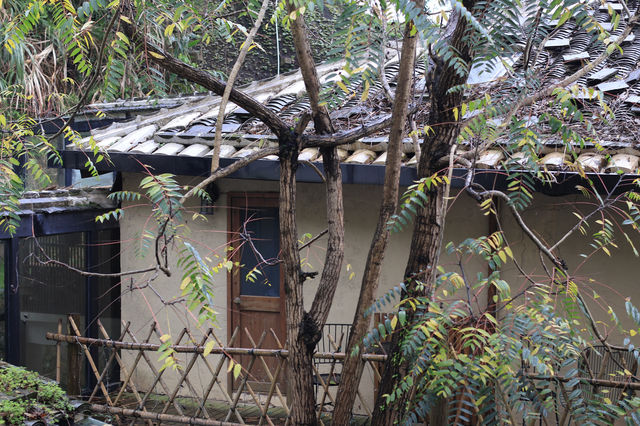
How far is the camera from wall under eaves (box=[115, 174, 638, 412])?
5.42 meters

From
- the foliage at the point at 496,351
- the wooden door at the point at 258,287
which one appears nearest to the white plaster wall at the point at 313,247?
the wooden door at the point at 258,287

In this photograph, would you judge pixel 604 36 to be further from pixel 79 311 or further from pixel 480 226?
pixel 79 311

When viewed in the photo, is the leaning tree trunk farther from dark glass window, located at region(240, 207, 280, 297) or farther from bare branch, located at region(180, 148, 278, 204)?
dark glass window, located at region(240, 207, 280, 297)

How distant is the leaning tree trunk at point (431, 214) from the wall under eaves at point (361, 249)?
5.79 feet

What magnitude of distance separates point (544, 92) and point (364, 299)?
151cm

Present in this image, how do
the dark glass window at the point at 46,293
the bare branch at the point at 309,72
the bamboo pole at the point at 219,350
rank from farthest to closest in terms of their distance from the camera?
1. the dark glass window at the point at 46,293
2. the bamboo pole at the point at 219,350
3. the bare branch at the point at 309,72

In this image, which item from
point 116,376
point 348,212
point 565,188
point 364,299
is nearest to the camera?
point 364,299

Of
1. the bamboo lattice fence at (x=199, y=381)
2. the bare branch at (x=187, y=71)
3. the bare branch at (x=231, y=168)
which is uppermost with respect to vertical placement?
the bare branch at (x=187, y=71)

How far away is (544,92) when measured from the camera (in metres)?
3.57

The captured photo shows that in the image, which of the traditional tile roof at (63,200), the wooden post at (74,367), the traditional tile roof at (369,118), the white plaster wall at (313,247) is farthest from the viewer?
the traditional tile roof at (63,200)

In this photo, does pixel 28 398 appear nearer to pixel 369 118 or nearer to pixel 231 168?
pixel 231 168

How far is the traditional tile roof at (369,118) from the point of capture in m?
4.87

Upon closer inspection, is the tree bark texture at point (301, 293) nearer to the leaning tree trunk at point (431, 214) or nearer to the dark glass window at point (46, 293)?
the leaning tree trunk at point (431, 214)

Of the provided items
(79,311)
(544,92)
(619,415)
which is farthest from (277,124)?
(79,311)
